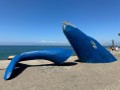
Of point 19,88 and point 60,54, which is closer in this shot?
point 19,88

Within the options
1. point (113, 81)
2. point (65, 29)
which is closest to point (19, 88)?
point (113, 81)

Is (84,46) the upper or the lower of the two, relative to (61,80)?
upper

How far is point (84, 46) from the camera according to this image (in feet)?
66.2

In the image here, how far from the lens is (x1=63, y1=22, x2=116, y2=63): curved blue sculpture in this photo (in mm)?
20016

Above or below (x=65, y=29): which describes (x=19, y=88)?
below

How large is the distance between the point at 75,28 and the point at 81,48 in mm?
2342

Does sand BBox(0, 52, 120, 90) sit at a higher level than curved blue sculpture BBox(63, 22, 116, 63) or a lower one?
lower

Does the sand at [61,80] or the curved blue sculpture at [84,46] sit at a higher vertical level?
the curved blue sculpture at [84,46]

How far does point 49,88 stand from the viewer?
36.7 ft

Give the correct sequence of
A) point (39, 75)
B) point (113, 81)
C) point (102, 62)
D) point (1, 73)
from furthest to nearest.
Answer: point (102, 62) < point (1, 73) < point (39, 75) < point (113, 81)

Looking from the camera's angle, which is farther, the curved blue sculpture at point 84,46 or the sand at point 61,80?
the curved blue sculpture at point 84,46

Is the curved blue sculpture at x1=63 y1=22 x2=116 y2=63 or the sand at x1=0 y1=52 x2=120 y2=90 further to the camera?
the curved blue sculpture at x1=63 y1=22 x2=116 y2=63

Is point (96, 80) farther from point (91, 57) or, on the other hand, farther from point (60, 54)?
point (91, 57)

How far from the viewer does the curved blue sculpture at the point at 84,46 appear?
20.0 m
